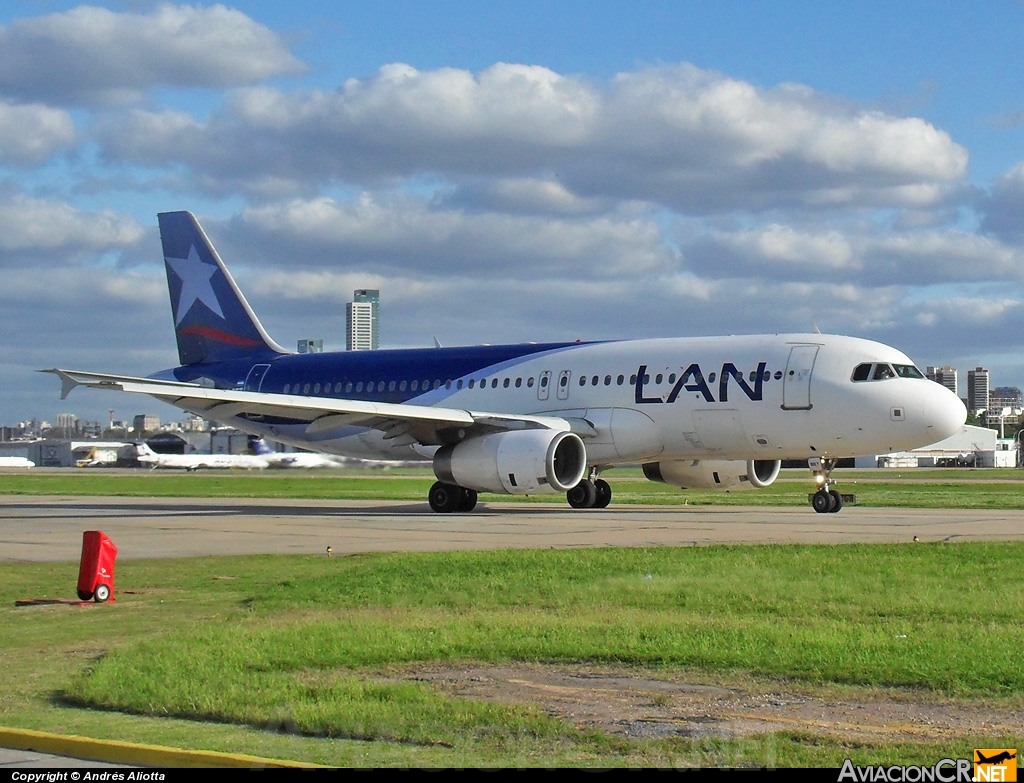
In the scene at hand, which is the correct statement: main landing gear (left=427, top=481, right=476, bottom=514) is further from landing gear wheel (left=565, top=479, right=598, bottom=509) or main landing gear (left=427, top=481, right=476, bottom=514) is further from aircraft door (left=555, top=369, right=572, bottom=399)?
aircraft door (left=555, top=369, right=572, bottom=399)

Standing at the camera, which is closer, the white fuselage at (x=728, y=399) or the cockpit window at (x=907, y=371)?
the white fuselage at (x=728, y=399)

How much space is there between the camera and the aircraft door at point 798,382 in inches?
1150

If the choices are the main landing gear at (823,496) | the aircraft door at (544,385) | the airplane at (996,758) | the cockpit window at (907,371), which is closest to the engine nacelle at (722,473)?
the main landing gear at (823,496)

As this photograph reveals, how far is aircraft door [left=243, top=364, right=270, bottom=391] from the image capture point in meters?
39.3

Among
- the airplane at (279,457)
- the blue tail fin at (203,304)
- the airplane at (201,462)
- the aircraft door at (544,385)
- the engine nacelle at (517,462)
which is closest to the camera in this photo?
the engine nacelle at (517,462)

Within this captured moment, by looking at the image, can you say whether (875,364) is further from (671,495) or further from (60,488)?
(60,488)

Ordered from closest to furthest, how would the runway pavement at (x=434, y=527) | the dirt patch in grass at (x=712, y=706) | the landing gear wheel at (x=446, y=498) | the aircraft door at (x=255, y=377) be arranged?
the dirt patch in grass at (x=712, y=706), the runway pavement at (x=434, y=527), the landing gear wheel at (x=446, y=498), the aircraft door at (x=255, y=377)

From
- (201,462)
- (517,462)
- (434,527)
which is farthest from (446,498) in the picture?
(201,462)

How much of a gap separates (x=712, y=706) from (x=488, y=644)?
279 centimetres

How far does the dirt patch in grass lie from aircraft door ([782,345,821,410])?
66.9ft

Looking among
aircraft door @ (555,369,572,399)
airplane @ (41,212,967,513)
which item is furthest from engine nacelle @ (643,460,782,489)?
aircraft door @ (555,369,572,399)

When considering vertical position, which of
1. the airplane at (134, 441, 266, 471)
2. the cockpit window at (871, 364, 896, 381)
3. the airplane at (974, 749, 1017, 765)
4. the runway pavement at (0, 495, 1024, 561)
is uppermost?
the cockpit window at (871, 364, 896, 381)

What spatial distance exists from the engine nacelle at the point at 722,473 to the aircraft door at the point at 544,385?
3.51 metres

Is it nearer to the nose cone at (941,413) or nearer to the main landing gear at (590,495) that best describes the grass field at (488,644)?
the nose cone at (941,413)
